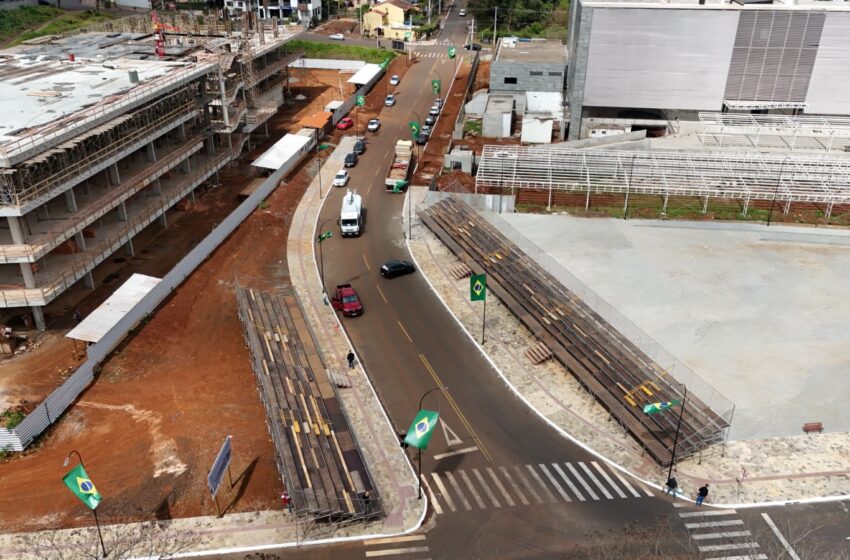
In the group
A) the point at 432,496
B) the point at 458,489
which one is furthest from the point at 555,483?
the point at 432,496

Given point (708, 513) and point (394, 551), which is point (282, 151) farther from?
point (708, 513)

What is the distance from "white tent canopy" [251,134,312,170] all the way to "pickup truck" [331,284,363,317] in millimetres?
26016

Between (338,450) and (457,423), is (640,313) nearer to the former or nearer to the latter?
(457,423)

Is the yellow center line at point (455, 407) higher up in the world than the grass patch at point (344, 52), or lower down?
lower down

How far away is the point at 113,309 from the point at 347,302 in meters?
15.2

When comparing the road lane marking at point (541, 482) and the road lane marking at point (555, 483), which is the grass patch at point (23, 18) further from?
the road lane marking at point (555, 483)

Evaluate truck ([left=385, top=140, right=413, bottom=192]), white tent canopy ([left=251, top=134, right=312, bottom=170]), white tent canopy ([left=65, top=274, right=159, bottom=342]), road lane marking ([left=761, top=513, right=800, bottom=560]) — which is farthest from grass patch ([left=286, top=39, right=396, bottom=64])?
road lane marking ([left=761, top=513, right=800, bottom=560])

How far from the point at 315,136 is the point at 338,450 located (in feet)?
179

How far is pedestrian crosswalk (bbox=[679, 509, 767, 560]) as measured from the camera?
28406 millimetres

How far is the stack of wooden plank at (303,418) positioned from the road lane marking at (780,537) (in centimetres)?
1780

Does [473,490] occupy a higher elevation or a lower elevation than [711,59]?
lower

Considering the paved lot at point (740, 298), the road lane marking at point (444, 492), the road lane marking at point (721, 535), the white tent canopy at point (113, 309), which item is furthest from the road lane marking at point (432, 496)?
the white tent canopy at point (113, 309)

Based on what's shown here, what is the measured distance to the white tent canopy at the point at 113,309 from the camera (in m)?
40.1

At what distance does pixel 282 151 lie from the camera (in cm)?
7238
